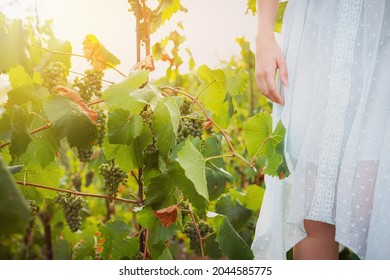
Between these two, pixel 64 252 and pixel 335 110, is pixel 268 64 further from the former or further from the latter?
pixel 64 252

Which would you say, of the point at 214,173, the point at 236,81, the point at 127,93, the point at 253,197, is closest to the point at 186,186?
the point at 214,173

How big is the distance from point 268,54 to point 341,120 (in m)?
0.27

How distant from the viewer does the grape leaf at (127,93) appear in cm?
114

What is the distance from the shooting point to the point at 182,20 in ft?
5.77

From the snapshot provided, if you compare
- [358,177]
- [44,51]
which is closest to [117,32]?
[44,51]

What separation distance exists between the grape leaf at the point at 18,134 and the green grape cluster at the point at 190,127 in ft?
1.32

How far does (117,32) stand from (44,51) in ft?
0.97

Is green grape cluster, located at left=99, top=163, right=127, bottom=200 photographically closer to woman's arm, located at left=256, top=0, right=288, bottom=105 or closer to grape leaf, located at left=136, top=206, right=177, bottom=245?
grape leaf, located at left=136, top=206, right=177, bottom=245

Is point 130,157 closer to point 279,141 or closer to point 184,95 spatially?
point 184,95

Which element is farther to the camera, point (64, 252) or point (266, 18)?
point (64, 252)

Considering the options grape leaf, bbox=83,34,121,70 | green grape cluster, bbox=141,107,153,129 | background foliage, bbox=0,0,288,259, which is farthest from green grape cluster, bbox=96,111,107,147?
grape leaf, bbox=83,34,121,70

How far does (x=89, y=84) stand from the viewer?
50.9 inches

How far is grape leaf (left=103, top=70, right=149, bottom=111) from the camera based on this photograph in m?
1.14

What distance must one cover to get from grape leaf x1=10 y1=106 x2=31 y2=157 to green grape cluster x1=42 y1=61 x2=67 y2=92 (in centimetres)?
24
